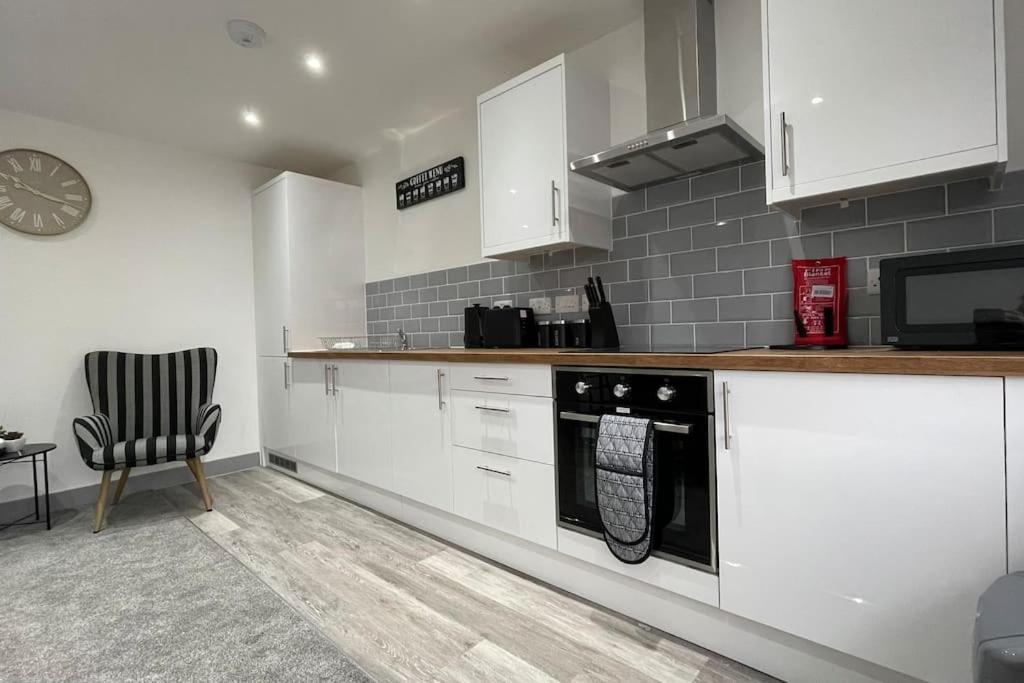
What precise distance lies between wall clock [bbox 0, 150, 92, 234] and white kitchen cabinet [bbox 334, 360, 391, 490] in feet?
6.69

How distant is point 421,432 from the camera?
2.50m

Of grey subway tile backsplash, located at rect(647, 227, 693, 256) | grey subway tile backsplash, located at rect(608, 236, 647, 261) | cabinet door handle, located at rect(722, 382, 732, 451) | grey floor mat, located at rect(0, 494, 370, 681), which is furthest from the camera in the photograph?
grey subway tile backsplash, located at rect(608, 236, 647, 261)

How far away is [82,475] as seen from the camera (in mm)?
3279

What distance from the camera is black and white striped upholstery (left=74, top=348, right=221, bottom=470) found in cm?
277

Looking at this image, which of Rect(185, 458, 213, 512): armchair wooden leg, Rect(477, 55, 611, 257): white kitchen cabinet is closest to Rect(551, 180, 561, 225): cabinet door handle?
Rect(477, 55, 611, 257): white kitchen cabinet

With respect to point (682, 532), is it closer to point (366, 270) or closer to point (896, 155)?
point (896, 155)

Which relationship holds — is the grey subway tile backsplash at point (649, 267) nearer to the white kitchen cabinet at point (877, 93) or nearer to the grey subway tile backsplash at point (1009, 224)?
the white kitchen cabinet at point (877, 93)

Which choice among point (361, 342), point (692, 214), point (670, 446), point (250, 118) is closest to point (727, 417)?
point (670, 446)

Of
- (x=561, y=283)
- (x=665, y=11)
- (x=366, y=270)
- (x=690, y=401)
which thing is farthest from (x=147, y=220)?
(x=690, y=401)

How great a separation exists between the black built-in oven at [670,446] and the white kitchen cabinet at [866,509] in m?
0.05

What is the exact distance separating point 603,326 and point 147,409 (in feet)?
10.1

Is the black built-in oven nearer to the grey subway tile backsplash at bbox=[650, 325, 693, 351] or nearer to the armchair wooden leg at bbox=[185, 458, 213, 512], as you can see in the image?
the grey subway tile backsplash at bbox=[650, 325, 693, 351]

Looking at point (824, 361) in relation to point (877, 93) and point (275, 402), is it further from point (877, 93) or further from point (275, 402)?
point (275, 402)

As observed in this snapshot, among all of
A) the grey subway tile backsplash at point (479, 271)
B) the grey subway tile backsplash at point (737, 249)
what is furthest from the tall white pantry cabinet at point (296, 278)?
the grey subway tile backsplash at point (737, 249)
